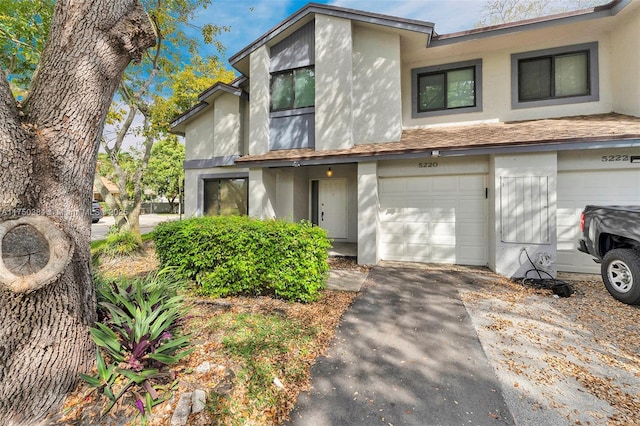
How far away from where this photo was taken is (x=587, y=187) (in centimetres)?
643

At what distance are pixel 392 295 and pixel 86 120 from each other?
16.8ft

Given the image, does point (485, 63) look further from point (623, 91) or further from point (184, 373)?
point (184, 373)

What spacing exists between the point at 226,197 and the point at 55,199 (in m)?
7.89

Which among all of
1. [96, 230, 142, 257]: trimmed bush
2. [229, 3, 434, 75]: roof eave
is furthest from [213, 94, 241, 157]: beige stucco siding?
[96, 230, 142, 257]: trimmed bush

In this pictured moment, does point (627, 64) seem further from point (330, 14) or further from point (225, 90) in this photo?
point (225, 90)

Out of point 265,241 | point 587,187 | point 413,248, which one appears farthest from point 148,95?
point 587,187

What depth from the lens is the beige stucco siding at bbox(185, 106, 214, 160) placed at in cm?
1036

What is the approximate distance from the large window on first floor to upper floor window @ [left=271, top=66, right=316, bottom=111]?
9.86ft

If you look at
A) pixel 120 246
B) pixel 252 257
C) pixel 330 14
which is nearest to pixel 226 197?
pixel 120 246

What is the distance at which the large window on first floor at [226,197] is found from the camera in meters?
9.89

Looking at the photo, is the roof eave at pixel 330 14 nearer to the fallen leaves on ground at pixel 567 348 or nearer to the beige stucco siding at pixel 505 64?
the beige stucco siding at pixel 505 64

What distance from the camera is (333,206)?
1085 centimetres

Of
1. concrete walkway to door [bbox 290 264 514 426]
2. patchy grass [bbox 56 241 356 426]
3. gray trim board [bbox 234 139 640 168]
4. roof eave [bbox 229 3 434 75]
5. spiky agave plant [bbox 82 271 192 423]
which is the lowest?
concrete walkway to door [bbox 290 264 514 426]

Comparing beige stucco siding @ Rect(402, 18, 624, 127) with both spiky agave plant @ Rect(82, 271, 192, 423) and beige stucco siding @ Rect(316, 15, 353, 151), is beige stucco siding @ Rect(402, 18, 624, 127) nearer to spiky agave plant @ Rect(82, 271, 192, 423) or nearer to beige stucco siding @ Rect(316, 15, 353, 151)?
beige stucco siding @ Rect(316, 15, 353, 151)
